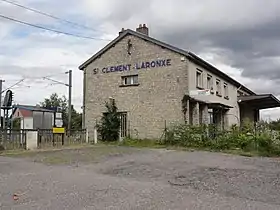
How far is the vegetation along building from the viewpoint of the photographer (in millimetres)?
24172

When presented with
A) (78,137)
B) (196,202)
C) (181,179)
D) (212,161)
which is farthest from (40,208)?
(78,137)

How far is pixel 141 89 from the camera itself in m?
25.6

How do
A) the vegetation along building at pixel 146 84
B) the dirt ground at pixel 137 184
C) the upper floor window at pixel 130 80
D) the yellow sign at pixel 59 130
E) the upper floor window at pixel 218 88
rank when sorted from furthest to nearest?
the upper floor window at pixel 218 88 → the upper floor window at pixel 130 80 → the vegetation along building at pixel 146 84 → the yellow sign at pixel 59 130 → the dirt ground at pixel 137 184

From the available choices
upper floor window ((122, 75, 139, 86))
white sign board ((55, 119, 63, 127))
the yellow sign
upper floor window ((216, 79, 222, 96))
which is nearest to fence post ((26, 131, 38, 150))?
the yellow sign

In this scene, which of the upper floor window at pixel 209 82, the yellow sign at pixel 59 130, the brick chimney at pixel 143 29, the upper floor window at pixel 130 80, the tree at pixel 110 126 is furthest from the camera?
the upper floor window at pixel 209 82

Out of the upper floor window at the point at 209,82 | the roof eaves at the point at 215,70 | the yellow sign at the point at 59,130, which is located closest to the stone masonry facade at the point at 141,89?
the roof eaves at the point at 215,70

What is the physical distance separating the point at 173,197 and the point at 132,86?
18.5 metres

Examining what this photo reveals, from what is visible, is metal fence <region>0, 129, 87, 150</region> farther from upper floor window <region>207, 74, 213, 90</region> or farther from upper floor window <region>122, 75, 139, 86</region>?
upper floor window <region>207, 74, 213, 90</region>

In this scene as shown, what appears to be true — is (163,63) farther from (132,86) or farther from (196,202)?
(196,202)

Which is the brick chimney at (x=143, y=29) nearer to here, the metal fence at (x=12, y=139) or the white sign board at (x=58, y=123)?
the white sign board at (x=58, y=123)

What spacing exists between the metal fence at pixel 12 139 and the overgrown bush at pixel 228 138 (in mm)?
8245

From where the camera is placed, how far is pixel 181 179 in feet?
33.4

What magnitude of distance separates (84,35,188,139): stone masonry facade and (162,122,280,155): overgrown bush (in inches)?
83.8

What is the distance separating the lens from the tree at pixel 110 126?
995 inches
